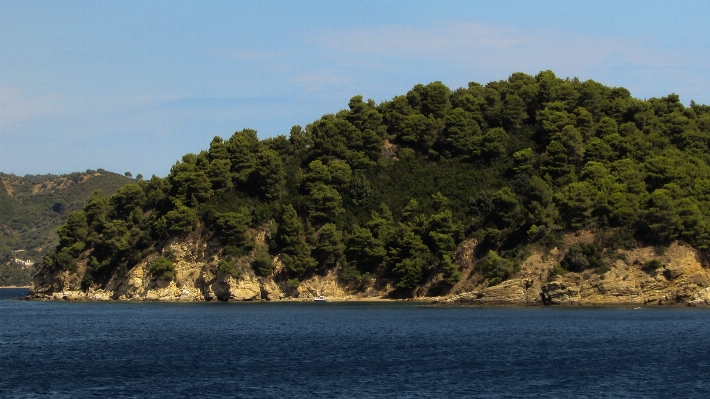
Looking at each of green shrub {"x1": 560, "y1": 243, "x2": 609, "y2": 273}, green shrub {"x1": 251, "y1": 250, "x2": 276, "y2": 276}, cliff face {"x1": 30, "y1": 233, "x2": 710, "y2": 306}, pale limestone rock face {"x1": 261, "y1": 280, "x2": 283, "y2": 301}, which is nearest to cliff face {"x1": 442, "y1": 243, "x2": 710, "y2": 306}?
cliff face {"x1": 30, "y1": 233, "x2": 710, "y2": 306}

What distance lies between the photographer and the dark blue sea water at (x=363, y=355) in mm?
42438

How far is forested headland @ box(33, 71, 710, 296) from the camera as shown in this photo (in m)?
105

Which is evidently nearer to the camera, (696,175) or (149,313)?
(149,313)

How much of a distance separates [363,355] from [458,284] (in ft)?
179

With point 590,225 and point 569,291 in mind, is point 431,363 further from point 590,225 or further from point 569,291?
point 590,225

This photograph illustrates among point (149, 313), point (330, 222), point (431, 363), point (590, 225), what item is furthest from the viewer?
point (330, 222)

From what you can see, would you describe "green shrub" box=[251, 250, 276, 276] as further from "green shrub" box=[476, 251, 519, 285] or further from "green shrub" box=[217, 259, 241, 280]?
"green shrub" box=[476, 251, 519, 285]

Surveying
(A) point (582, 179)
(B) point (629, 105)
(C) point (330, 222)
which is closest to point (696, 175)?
(A) point (582, 179)

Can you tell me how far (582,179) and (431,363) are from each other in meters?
68.4

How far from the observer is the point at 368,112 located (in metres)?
137

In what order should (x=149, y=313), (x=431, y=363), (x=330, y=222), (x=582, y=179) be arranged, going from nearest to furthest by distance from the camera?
A: 1. (x=431, y=363)
2. (x=149, y=313)
3. (x=582, y=179)
4. (x=330, y=222)

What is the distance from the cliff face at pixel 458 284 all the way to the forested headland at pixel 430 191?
1.26 metres

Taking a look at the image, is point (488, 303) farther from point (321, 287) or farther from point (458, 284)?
point (321, 287)

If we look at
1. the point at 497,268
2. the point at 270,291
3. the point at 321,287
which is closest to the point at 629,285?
the point at 497,268
